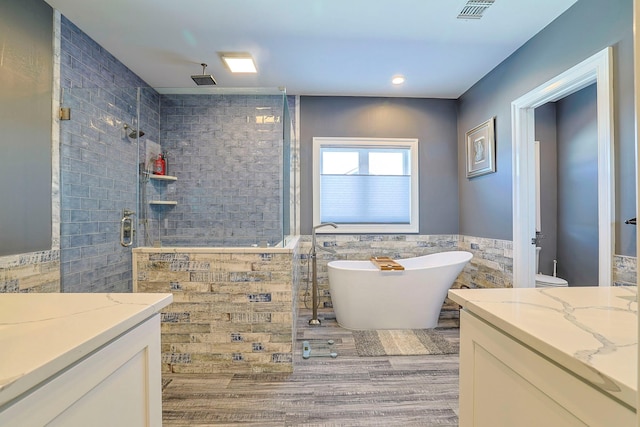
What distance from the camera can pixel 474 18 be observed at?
201 cm

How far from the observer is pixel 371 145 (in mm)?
3426

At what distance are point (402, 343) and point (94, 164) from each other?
9.98 ft

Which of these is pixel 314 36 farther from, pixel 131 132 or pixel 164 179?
pixel 164 179

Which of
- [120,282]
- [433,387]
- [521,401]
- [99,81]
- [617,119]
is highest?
[99,81]

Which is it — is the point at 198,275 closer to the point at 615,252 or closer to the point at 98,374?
the point at 98,374

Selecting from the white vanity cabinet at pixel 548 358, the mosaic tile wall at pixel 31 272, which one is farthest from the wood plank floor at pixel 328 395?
the mosaic tile wall at pixel 31 272

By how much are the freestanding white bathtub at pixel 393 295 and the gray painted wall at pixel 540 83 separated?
0.70 m

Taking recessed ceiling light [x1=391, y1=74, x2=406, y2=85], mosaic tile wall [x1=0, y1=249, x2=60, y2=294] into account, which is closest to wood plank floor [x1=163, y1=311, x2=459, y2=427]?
mosaic tile wall [x1=0, y1=249, x2=60, y2=294]

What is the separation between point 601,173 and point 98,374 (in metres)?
2.55

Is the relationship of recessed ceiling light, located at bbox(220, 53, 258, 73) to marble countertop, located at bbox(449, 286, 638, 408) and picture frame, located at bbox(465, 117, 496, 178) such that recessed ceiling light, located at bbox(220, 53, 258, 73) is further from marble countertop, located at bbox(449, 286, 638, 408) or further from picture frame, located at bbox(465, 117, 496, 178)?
marble countertop, located at bbox(449, 286, 638, 408)

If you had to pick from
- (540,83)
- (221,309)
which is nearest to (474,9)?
(540,83)

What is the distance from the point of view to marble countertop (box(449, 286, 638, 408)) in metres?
0.45

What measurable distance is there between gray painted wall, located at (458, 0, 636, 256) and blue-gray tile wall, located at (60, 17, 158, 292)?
141 inches

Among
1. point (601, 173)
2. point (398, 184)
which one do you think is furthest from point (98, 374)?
point (398, 184)
